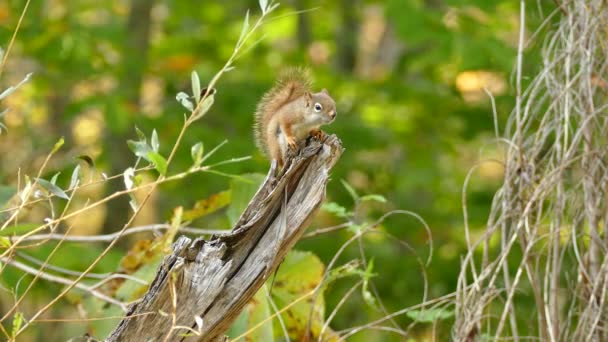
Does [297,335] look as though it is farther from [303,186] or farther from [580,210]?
[303,186]

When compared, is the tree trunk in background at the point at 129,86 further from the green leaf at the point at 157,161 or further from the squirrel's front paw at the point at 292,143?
the green leaf at the point at 157,161

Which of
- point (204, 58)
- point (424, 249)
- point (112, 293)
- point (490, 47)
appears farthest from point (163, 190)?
point (112, 293)

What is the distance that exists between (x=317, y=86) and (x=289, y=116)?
4525mm

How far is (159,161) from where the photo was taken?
2.08 m

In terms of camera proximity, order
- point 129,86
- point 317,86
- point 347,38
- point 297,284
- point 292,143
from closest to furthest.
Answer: point 292,143
point 297,284
point 129,86
point 317,86
point 347,38

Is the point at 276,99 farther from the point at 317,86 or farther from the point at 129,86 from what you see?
the point at 317,86

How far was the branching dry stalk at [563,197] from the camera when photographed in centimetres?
298

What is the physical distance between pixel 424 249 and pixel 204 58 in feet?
7.48

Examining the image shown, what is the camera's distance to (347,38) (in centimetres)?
956

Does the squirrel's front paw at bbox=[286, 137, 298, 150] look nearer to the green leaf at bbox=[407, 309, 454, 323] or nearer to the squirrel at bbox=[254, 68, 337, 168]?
the squirrel at bbox=[254, 68, 337, 168]

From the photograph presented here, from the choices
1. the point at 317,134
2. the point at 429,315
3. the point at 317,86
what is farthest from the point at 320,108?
the point at 317,86

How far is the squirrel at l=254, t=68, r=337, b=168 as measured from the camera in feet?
8.98

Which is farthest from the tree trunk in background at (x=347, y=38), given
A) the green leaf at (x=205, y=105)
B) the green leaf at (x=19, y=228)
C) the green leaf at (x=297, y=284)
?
the green leaf at (x=205, y=105)

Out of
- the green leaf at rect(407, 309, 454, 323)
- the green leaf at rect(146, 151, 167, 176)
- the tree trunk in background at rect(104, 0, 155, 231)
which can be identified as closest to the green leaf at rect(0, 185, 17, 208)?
the green leaf at rect(146, 151, 167, 176)
